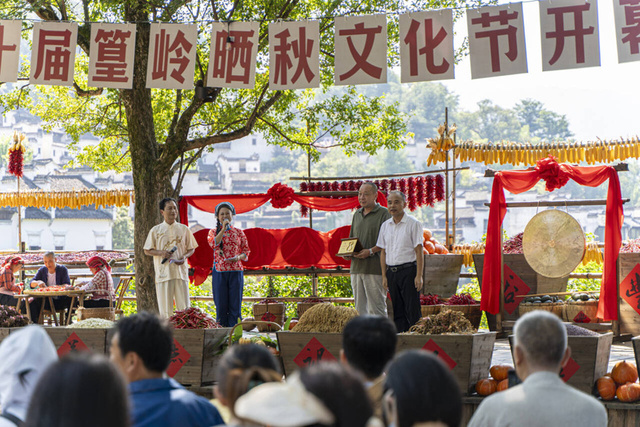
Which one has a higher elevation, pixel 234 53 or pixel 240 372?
pixel 234 53

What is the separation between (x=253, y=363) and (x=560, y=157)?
9806 millimetres

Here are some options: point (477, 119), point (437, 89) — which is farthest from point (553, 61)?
point (437, 89)

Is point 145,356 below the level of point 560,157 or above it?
below

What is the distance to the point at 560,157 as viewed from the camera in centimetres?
1102

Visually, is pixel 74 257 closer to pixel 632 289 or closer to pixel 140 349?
pixel 632 289

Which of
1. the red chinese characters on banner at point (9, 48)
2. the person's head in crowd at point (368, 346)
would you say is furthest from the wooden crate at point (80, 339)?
the person's head in crowd at point (368, 346)

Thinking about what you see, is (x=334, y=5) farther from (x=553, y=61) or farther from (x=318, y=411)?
(x=318, y=411)

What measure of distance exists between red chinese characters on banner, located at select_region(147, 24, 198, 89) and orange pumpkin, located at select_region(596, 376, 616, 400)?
4917mm

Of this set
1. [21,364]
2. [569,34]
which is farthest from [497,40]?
[21,364]

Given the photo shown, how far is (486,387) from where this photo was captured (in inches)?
196

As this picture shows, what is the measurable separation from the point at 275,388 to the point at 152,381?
1342 millimetres

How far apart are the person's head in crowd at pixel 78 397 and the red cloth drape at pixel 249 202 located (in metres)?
9.19

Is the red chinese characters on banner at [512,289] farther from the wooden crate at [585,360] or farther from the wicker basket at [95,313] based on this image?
the wicker basket at [95,313]

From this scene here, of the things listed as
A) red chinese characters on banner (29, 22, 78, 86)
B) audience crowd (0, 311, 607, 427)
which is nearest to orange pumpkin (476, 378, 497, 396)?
audience crowd (0, 311, 607, 427)
